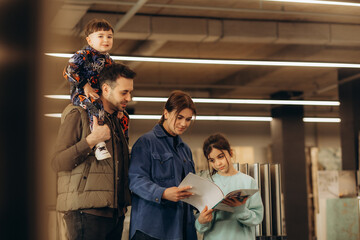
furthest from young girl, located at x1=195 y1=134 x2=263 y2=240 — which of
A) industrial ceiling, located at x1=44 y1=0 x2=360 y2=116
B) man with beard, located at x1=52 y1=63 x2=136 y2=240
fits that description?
industrial ceiling, located at x1=44 y1=0 x2=360 y2=116

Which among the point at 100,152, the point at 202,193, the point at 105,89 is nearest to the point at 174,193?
the point at 202,193

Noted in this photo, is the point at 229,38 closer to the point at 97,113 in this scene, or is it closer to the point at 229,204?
the point at 229,204

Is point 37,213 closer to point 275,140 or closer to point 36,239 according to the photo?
point 36,239

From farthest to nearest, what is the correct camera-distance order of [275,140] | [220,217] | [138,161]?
[275,140] → [220,217] → [138,161]

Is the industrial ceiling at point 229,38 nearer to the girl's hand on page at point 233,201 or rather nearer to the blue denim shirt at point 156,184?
the blue denim shirt at point 156,184

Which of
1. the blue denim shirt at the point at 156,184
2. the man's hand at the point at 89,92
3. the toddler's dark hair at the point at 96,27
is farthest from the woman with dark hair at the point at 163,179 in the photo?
the toddler's dark hair at the point at 96,27

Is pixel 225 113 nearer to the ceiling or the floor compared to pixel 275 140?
nearer to the ceiling

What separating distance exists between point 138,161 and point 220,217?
66cm

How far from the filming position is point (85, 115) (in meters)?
1.97

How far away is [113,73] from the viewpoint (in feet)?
6.91

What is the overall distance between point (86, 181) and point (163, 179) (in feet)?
1.32

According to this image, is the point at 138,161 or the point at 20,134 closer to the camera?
the point at 20,134

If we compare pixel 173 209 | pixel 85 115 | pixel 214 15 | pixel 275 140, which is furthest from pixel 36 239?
pixel 275 140

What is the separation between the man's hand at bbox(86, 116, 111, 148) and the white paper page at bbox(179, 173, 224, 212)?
39cm
